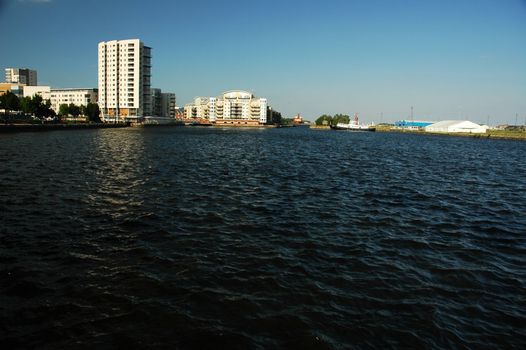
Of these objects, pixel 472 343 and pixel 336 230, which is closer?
pixel 472 343

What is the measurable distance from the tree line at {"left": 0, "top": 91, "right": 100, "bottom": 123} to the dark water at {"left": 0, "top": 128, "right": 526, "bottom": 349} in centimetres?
11967

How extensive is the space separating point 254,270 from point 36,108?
6107 inches

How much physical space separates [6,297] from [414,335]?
34.5 ft

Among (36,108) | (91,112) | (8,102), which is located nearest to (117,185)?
(8,102)

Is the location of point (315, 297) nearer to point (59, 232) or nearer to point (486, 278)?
point (486, 278)

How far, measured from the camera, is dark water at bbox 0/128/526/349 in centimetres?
943

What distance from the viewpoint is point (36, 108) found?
14250 cm

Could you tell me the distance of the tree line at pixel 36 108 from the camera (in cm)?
12738

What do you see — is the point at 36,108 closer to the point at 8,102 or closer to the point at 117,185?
the point at 8,102

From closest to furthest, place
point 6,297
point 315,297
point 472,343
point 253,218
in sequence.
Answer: point 472,343
point 6,297
point 315,297
point 253,218

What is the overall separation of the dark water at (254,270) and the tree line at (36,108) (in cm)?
11967

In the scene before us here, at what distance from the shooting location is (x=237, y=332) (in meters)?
9.36

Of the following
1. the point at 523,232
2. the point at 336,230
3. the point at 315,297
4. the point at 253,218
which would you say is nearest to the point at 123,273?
the point at 315,297

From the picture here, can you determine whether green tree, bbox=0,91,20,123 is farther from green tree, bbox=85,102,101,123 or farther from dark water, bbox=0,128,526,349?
dark water, bbox=0,128,526,349
